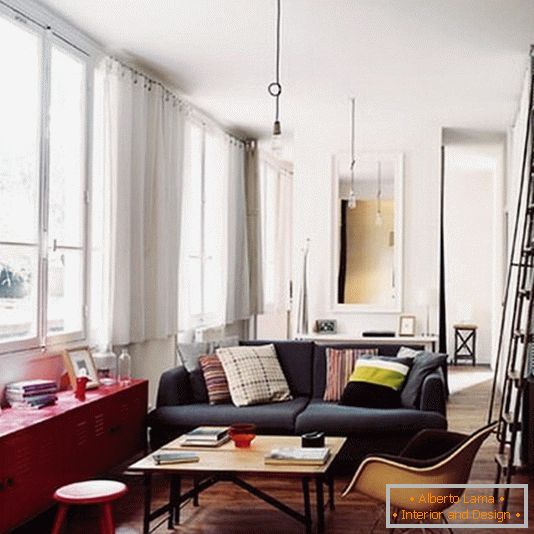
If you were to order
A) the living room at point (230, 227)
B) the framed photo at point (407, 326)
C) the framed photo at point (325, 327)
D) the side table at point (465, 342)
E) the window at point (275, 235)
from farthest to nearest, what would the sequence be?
the side table at point (465, 342) → the window at point (275, 235) → the framed photo at point (325, 327) → the framed photo at point (407, 326) → the living room at point (230, 227)

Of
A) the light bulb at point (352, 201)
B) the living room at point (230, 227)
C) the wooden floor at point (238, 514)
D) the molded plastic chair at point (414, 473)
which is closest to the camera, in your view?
the molded plastic chair at point (414, 473)

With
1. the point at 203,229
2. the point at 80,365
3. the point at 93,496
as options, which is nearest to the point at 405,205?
the point at 203,229

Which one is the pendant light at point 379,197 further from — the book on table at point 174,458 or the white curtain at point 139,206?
the book on table at point 174,458

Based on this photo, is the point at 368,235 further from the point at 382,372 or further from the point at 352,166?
the point at 382,372

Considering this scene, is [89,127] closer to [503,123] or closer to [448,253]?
[503,123]

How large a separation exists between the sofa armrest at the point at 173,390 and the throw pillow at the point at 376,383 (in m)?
1.09

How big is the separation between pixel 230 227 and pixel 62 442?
16.7 ft

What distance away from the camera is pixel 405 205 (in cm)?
888

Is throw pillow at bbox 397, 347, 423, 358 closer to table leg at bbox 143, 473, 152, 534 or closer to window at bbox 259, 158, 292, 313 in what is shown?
table leg at bbox 143, 473, 152, 534

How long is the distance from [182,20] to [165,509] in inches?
118

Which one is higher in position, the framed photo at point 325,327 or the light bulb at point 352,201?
the light bulb at point 352,201

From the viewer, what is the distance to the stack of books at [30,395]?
15.0ft

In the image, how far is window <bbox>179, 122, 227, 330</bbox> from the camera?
7.95 metres

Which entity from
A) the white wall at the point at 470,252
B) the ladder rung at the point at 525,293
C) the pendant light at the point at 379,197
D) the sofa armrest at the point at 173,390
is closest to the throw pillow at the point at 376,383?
the ladder rung at the point at 525,293
